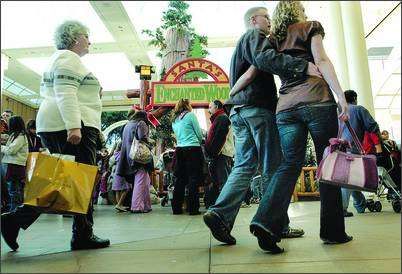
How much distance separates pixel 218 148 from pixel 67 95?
9.51ft

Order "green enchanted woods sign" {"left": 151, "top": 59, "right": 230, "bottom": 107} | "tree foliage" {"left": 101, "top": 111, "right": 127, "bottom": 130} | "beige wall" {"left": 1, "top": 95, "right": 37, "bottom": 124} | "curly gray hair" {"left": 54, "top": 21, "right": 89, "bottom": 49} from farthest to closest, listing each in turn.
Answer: "beige wall" {"left": 1, "top": 95, "right": 37, "bottom": 124} < "tree foliage" {"left": 101, "top": 111, "right": 127, "bottom": 130} < "green enchanted woods sign" {"left": 151, "top": 59, "right": 230, "bottom": 107} < "curly gray hair" {"left": 54, "top": 21, "right": 89, "bottom": 49}

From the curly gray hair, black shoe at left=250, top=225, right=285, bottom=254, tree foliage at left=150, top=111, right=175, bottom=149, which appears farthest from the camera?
tree foliage at left=150, top=111, right=175, bottom=149

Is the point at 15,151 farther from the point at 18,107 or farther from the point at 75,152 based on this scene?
the point at 18,107

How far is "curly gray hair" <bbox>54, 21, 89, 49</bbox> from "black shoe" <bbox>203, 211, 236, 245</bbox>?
4.69ft

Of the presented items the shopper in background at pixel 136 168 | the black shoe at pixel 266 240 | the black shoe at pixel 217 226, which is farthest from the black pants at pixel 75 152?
the shopper in background at pixel 136 168

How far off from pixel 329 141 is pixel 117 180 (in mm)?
4413

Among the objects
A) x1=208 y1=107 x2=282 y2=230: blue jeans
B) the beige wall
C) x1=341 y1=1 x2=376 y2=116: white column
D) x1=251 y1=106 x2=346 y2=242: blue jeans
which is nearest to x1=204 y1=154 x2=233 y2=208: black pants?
x1=208 y1=107 x2=282 y2=230: blue jeans

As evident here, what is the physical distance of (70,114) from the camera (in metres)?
2.44

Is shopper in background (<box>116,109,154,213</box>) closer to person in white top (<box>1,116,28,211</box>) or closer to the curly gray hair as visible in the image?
person in white top (<box>1,116,28,211</box>)

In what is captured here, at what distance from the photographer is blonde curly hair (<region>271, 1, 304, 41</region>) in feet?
8.00

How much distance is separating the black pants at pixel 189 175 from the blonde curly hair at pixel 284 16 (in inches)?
118

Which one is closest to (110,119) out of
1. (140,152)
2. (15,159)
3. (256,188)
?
(256,188)

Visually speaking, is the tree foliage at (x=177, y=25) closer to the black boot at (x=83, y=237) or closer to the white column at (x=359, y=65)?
the white column at (x=359, y=65)

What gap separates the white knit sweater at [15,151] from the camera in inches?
196
